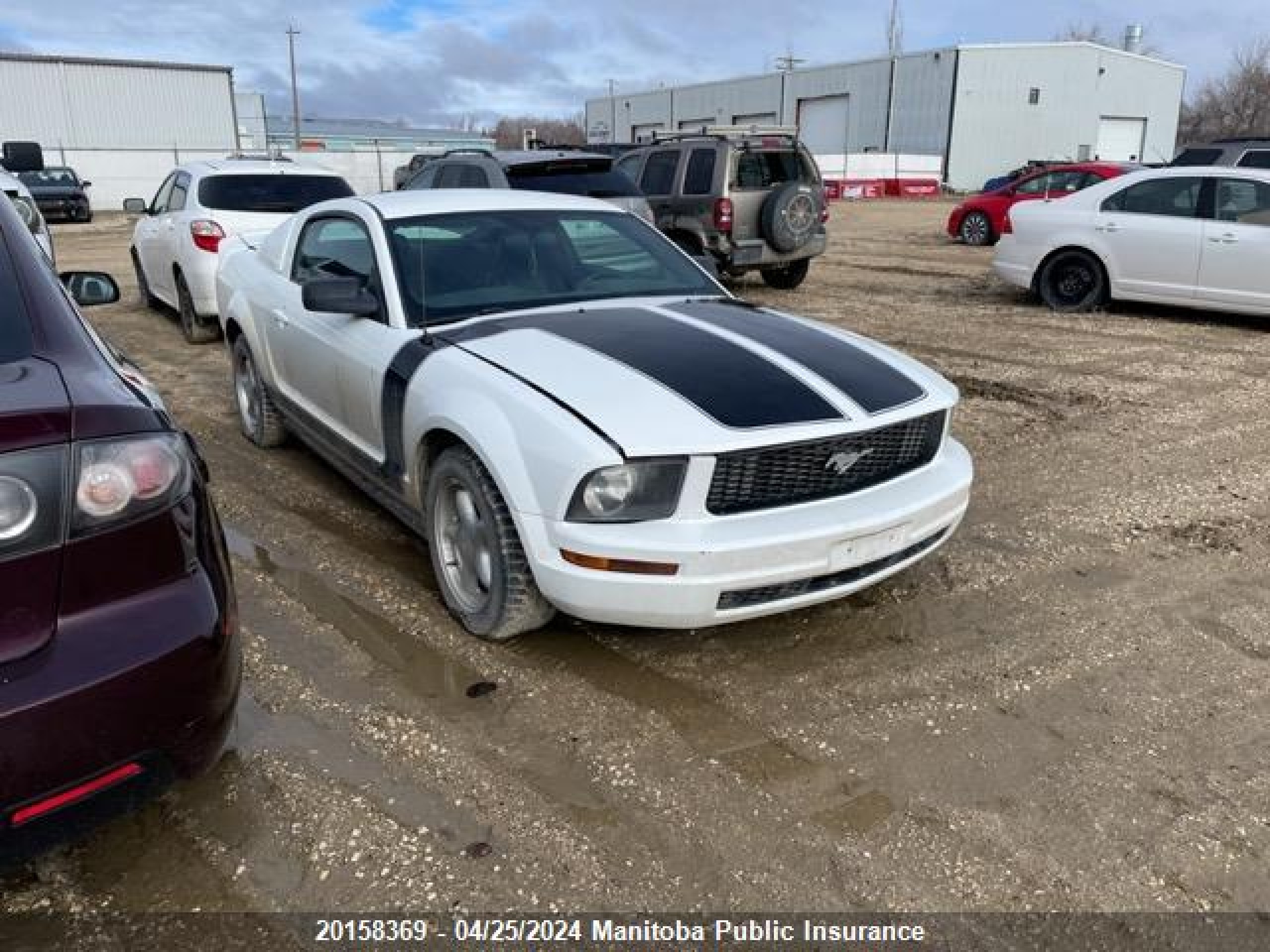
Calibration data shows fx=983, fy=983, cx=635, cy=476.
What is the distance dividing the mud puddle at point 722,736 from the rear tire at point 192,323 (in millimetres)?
6778

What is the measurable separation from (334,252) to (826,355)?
2.56 metres

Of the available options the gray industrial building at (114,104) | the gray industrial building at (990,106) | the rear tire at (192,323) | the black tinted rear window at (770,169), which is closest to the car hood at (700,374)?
the rear tire at (192,323)

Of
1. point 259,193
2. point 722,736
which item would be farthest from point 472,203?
point 259,193

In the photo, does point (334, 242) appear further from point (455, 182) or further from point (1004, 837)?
point (455, 182)

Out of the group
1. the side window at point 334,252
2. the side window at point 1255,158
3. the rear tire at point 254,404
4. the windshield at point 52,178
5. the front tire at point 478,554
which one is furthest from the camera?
the windshield at point 52,178

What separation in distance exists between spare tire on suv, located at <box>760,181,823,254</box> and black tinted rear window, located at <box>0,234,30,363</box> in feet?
32.5

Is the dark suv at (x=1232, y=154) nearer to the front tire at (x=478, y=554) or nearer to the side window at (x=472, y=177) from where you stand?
the side window at (x=472, y=177)

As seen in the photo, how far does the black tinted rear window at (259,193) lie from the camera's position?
348 inches

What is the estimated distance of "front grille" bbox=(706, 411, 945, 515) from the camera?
9.98ft

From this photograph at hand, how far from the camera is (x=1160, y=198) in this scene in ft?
32.6

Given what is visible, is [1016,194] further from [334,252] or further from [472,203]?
[334,252]

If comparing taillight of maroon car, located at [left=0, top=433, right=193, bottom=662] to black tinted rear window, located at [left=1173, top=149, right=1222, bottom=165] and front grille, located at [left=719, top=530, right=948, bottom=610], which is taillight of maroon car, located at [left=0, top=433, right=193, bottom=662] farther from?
black tinted rear window, located at [left=1173, top=149, right=1222, bottom=165]

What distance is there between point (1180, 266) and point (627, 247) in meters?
7.50

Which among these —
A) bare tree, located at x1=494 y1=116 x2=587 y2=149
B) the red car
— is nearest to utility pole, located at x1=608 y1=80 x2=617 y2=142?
bare tree, located at x1=494 y1=116 x2=587 y2=149
